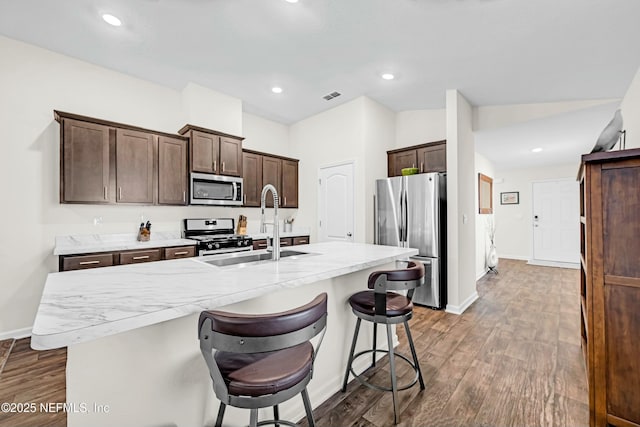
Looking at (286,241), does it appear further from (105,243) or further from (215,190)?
(105,243)

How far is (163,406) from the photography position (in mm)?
1121

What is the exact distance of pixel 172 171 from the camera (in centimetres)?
351

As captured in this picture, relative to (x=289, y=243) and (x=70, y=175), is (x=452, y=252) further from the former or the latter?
(x=70, y=175)

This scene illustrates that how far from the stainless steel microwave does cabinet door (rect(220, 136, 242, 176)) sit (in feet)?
0.33

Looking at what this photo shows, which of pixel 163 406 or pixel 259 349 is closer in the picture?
pixel 259 349

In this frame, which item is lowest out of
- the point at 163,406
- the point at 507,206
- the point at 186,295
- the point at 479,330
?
the point at 479,330

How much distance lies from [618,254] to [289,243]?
3.72m

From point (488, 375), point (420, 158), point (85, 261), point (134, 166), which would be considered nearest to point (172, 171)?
point (134, 166)

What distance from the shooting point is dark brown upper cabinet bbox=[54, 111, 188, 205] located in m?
2.85

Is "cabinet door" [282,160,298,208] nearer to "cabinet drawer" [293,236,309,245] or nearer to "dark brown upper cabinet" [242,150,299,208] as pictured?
"dark brown upper cabinet" [242,150,299,208]

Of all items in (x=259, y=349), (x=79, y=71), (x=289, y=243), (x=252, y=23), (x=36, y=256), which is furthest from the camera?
(x=289, y=243)

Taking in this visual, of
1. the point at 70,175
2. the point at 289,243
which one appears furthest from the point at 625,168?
the point at 70,175

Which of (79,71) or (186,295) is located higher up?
(79,71)

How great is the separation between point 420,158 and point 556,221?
4.71m
